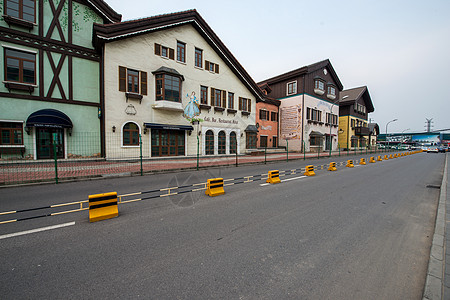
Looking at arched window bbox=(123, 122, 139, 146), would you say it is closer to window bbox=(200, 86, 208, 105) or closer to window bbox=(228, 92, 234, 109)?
window bbox=(200, 86, 208, 105)

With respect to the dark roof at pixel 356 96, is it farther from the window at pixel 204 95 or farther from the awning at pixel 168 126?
the awning at pixel 168 126

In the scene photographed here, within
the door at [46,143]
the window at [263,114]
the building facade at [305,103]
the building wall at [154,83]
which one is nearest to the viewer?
the door at [46,143]

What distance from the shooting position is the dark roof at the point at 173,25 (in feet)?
45.2

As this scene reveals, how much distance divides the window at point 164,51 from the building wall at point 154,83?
0.32m

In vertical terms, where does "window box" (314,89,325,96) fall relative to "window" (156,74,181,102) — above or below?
above

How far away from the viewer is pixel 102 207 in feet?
14.3

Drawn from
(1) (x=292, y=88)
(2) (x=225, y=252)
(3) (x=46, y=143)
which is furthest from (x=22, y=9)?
(1) (x=292, y=88)

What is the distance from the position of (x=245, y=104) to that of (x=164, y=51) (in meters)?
11.0

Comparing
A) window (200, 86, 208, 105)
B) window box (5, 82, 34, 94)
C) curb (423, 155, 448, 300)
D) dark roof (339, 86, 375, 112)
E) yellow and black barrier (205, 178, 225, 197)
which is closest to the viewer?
curb (423, 155, 448, 300)

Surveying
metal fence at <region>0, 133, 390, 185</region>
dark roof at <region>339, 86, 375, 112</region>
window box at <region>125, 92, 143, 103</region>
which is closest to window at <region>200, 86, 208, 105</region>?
window box at <region>125, 92, 143, 103</region>

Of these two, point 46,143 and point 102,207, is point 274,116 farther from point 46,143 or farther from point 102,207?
point 102,207

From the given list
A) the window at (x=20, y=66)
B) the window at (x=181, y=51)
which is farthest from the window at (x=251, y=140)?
the window at (x=20, y=66)

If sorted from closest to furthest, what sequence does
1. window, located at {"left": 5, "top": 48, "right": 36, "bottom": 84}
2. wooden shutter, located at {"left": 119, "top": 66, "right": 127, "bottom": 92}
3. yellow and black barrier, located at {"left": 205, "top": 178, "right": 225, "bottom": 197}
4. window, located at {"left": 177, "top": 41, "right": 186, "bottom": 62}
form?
yellow and black barrier, located at {"left": 205, "top": 178, "right": 225, "bottom": 197}
window, located at {"left": 5, "top": 48, "right": 36, "bottom": 84}
wooden shutter, located at {"left": 119, "top": 66, "right": 127, "bottom": 92}
window, located at {"left": 177, "top": 41, "right": 186, "bottom": 62}

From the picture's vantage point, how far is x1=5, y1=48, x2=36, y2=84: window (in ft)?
40.9
